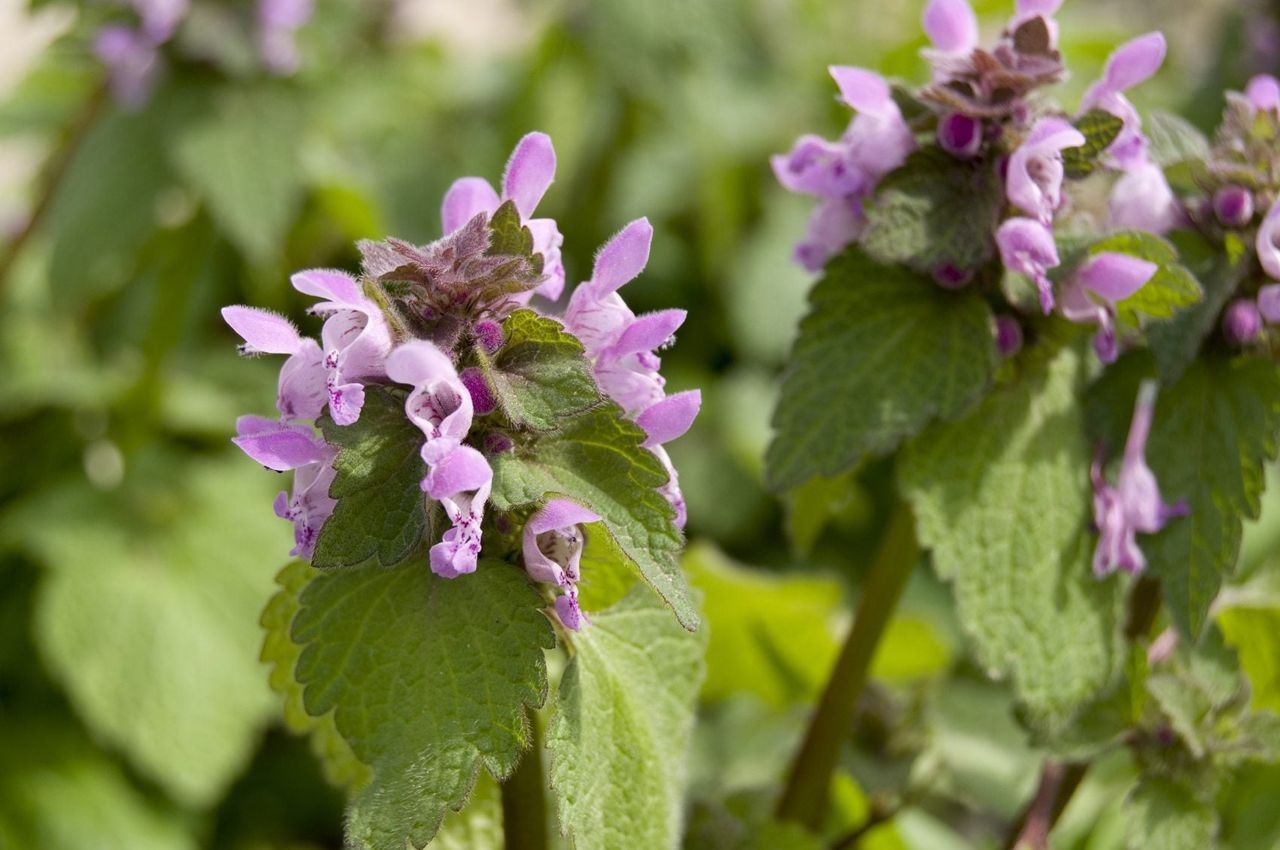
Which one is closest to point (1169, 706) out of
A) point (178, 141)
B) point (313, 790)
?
point (313, 790)

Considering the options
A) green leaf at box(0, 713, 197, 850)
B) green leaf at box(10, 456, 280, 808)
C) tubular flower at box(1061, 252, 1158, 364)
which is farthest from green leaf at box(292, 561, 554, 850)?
green leaf at box(0, 713, 197, 850)

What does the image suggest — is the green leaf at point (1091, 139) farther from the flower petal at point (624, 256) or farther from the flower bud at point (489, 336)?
the flower bud at point (489, 336)

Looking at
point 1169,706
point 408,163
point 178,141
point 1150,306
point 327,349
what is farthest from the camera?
point 408,163

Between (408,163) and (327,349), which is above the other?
(327,349)

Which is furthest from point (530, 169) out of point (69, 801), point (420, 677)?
point (69, 801)

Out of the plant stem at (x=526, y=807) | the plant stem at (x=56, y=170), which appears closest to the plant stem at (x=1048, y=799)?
the plant stem at (x=526, y=807)

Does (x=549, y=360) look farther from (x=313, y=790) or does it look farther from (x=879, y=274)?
(x=313, y=790)

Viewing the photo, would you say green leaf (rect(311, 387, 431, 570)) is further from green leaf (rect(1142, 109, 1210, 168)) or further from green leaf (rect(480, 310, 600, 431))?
green leaf (rect(1142, 109, 1210, 168))
